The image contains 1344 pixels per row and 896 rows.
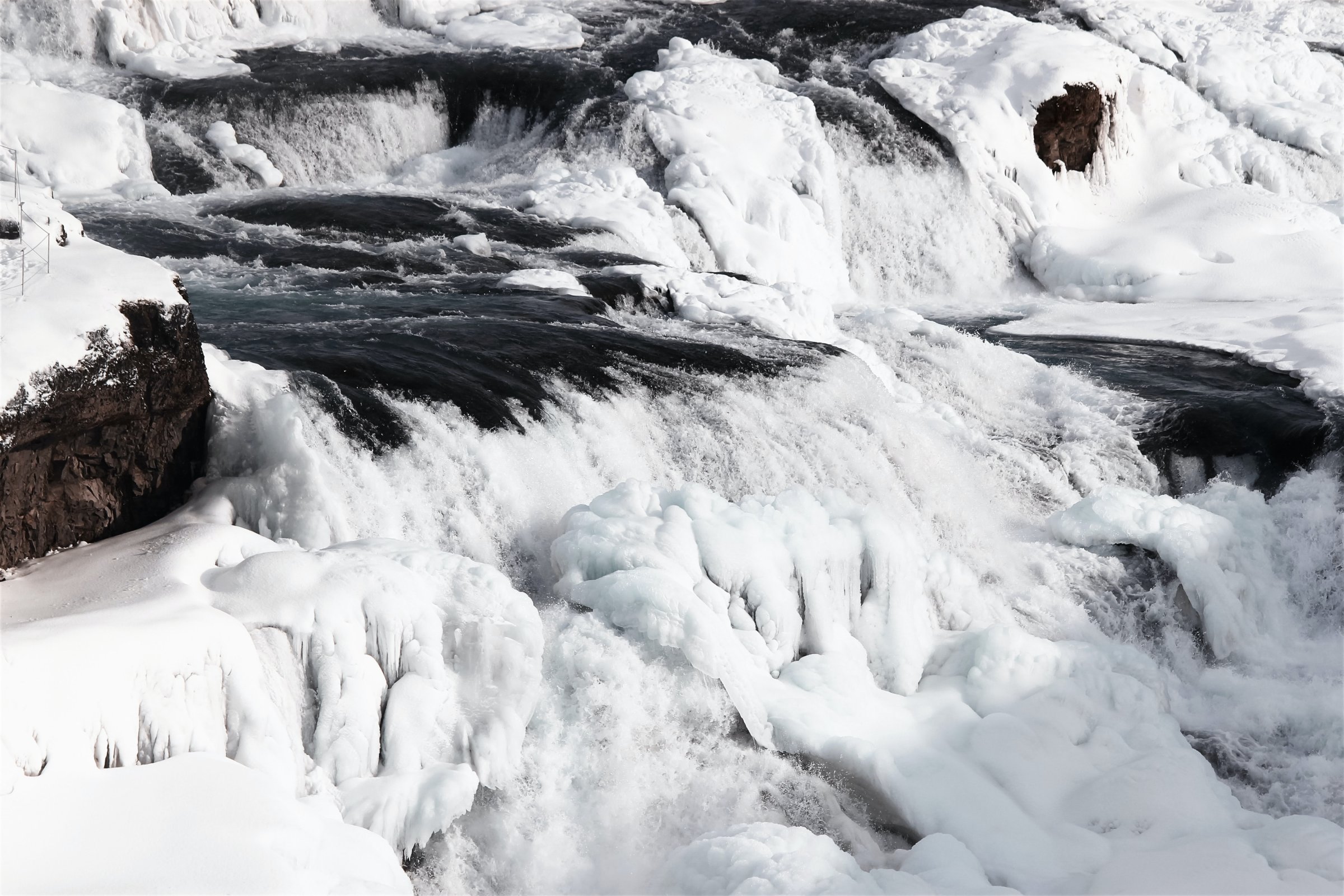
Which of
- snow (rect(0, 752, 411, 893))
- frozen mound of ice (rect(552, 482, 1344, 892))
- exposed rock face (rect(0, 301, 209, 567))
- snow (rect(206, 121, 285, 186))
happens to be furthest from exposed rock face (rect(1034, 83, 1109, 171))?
snow (rect(0, 752, 411, 893))

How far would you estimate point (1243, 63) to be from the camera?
18.4 meters

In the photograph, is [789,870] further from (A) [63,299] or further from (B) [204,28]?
(B) [204,28]

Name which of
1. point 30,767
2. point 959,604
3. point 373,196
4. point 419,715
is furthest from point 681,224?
point 30,767

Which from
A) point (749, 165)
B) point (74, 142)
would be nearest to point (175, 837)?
point (74, 142)

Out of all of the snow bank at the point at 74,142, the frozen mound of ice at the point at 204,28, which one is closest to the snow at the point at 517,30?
the frozen mound of ice at the point at 204,28

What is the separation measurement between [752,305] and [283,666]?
606cm

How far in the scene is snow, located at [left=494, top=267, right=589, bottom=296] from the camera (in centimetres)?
1015

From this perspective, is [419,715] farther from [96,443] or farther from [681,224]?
[681,224]

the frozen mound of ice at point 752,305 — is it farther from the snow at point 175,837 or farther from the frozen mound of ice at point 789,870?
the snow at point 175,837

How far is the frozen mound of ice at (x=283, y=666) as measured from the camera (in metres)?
4.31

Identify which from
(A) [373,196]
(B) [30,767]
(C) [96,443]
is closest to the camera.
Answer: (B) [30,767]

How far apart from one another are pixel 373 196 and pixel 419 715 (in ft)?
28.2

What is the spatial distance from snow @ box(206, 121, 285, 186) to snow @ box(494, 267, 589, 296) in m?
4.57

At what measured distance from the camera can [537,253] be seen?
11.4 metres
